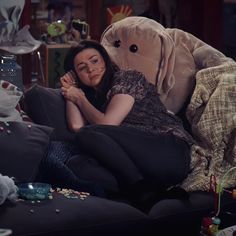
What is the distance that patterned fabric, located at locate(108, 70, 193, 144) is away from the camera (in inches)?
89.4

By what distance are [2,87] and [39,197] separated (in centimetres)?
46

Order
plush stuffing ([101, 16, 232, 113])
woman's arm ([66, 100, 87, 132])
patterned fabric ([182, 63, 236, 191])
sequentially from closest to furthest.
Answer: patterned fabric ([182, 63, 236, 191]), woman's arm ([66, 100, 87, 132]), plush stuffing ([101, 16, 232, 113])

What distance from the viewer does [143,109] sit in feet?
7.55

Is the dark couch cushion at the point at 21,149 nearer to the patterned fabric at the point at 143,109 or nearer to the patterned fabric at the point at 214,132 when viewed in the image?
the patterned fabric at the point at 143,109

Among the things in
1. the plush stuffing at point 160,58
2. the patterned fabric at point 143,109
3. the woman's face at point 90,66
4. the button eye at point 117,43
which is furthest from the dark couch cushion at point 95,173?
the button eye at point 117,43

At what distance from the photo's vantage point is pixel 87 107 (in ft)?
7.50

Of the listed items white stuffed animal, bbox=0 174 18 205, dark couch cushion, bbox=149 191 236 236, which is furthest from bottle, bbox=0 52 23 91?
dark couch cushion, bbox=149 191 236 236

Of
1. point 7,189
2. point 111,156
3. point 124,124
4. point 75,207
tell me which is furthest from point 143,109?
point 7,189

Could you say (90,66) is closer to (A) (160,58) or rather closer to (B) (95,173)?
(A) (160,58)

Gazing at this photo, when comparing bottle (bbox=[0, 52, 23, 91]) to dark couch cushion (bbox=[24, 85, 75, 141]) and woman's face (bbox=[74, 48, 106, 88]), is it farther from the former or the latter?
woman's face (bbox=[74, 48, 106, 88])

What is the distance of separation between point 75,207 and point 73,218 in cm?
6

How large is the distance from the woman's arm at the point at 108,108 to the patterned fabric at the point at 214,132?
0.90ft

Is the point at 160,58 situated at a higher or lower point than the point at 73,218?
higher

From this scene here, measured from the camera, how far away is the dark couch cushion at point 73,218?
66.9 inches
